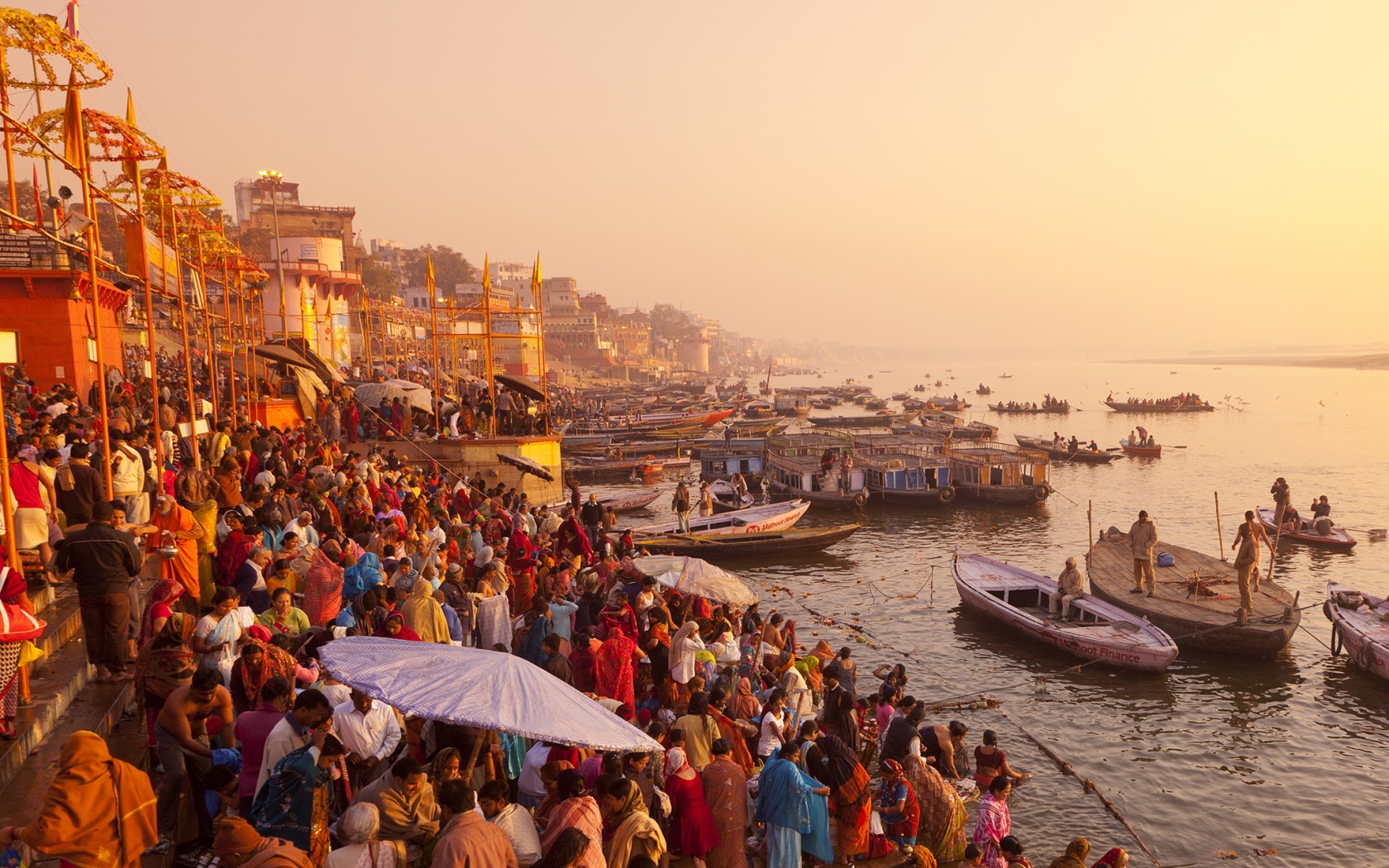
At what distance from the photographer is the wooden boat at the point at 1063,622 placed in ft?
59.3

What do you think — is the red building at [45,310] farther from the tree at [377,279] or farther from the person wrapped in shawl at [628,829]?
the tree at [377,279]

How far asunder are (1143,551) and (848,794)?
50.4 ft

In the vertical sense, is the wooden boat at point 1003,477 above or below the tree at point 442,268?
below

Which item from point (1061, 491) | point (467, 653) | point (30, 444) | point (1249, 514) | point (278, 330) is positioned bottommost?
point (1061, 491)

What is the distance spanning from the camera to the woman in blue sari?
746 cm

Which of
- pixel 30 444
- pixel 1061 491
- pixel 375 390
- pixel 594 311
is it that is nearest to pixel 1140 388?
pixel 594 311

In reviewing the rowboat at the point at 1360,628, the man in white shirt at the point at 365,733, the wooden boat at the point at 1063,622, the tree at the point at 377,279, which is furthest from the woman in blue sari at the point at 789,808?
the tree at the point at 377,279

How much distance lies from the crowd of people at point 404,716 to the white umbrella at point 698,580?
0.89ft

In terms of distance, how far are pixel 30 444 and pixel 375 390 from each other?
1742 centimetres

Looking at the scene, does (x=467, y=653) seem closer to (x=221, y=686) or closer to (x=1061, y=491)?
(x=221, y=686)

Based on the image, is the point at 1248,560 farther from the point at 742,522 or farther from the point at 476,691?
the point at 476,691

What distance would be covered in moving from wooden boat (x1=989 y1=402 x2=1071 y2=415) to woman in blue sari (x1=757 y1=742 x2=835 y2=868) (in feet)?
308

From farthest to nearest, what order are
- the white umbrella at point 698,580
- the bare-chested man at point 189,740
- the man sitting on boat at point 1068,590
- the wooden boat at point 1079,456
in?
the wooden boat at point 1079,456, the man sitting on boat at point 1068,590, the white umbrella at point 698,580, the bare-chested man at point 189,740

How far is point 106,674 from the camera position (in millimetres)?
7957
